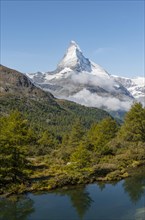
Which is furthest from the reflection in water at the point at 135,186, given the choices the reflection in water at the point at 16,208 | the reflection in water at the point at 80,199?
the reflection in water at the point at 16,208

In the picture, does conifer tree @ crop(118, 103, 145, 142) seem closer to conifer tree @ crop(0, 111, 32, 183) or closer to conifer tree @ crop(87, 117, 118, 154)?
conifer tree @ crop(87, 117, 118, 154)

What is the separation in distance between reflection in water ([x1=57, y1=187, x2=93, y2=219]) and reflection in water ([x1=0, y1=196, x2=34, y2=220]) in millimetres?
7995

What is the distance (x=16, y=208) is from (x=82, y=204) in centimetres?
1182

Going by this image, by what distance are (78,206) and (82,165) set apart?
25717 mm

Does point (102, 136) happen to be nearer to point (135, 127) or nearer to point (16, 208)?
point (135, 127)

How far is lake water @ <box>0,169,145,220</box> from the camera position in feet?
184

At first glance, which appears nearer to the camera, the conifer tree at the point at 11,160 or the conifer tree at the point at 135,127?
the conifer tree at the point at 11,160

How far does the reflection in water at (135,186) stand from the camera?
66.8 m

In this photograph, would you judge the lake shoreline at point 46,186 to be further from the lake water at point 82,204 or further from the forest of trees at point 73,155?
the lake water at point 82,204

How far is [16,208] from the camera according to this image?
6094cm

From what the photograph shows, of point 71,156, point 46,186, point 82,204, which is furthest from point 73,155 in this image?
point 82,204

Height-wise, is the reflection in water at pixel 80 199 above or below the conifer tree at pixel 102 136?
below

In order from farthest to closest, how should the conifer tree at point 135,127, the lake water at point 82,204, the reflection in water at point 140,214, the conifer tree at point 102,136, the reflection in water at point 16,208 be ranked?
the conifer tree at point 135,127
the conifer tree at point 102,136
the reflection in water at point 16,208
the lake water at point 82,204
the reflection in water at point 140,214

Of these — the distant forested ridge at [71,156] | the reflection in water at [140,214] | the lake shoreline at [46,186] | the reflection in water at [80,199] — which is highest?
the distant forested ridge at [71,156]
